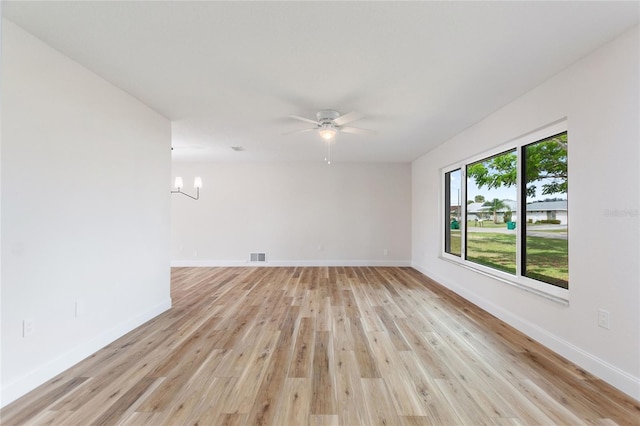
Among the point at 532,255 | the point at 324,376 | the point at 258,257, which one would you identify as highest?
the point at 532,255

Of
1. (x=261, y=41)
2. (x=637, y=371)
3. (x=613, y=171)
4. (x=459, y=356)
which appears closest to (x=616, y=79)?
(x=613, y=171)

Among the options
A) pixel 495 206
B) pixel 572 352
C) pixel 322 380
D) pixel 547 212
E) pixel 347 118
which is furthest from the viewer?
pixel 495 206

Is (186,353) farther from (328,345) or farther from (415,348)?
(415,348)

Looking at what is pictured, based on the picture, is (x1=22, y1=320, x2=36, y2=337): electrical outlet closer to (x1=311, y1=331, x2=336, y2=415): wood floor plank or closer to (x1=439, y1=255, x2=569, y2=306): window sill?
(x1=311, y1=331, x2=336, y2=415): wood floor plank

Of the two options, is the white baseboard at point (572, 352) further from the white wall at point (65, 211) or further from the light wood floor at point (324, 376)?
the white wall at point (65, 211)

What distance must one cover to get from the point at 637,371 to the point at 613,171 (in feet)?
4.49

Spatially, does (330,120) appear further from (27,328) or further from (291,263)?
(291,263)

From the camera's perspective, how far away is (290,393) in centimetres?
189

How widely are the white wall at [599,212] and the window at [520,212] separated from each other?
216 mm

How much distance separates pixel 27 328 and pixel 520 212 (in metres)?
4.51

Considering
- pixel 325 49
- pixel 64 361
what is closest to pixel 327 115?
pixel 325 49

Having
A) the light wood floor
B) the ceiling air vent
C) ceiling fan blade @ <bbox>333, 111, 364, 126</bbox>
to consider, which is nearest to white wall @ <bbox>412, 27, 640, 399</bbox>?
the light wood floor

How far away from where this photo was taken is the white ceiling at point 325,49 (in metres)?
1.75

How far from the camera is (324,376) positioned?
2.09 m
